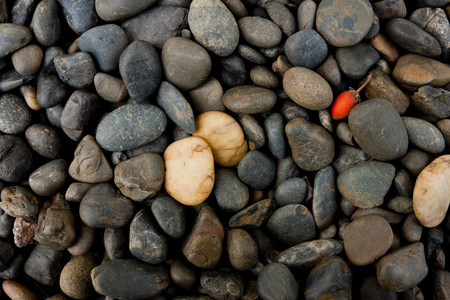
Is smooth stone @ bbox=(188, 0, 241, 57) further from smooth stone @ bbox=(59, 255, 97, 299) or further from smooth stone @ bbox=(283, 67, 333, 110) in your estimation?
smooth stone @ bbox=(59, 255, 97, 299)

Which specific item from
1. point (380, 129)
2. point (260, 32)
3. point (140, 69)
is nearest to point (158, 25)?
point (140, 69)

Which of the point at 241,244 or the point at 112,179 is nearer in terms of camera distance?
the point at 241,244

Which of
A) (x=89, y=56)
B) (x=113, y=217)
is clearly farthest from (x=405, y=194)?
(x=89, y=56)

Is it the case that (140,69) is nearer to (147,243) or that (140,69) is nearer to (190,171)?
(190,171)

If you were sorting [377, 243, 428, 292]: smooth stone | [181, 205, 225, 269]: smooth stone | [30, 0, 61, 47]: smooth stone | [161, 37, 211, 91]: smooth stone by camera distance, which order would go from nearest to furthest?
[377, 243, 428, 292]: smooth stone → [181, 205, 225, 269]: smooth stone → [161, 37, 211, 91]: smooth stone → [30, 0, 61, 47]: smooth stone

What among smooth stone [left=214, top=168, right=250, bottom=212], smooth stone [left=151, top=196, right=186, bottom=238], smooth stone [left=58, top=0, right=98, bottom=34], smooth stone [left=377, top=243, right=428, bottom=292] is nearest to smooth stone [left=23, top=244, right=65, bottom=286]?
smooth stone [left=151, top=196, right=186, bottom=238]

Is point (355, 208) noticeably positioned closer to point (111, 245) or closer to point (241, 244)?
point (241, 244)

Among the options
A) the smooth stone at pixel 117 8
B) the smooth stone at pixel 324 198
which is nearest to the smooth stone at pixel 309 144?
the smooth stone at pixel 324 198
